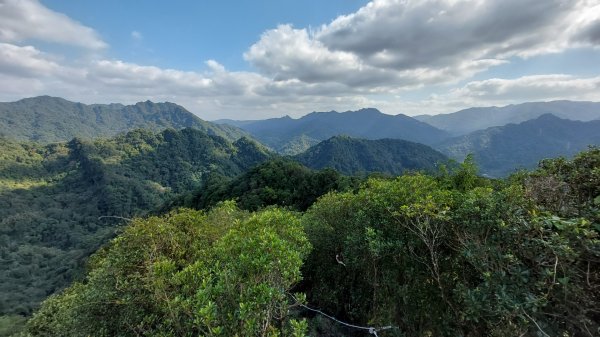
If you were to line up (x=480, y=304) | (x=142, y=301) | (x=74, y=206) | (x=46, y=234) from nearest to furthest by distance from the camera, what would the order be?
(x=480, y=304) < (x=142, y=301) < (x=46, y=234) < (x=74, y=206)

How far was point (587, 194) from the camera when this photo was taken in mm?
6668

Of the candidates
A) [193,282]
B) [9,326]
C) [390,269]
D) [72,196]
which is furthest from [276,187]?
[72,196]

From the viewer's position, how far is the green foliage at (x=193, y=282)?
5449mm

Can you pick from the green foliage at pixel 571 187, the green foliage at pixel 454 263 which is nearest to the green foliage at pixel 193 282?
the green foliage at pixel 454 263

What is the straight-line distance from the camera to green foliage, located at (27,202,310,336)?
5.45 m

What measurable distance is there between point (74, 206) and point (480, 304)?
585 feet

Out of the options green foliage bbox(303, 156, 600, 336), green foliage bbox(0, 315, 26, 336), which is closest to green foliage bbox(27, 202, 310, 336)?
green foliage bbox(303, 156, 600, 336)

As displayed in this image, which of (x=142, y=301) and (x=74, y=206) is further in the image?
(x=74, y=206)

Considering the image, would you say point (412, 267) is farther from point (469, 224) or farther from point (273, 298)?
point (273, 298)

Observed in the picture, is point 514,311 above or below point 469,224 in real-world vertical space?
below

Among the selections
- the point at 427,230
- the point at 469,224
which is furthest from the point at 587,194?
the point at 427,230

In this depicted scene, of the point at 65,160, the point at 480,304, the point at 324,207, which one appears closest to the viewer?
the point at 480,304

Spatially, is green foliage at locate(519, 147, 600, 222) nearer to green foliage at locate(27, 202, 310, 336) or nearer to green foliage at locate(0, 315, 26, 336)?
green foliage at locate(27, 202, 310, 336)

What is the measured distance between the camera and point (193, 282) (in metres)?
6.21
